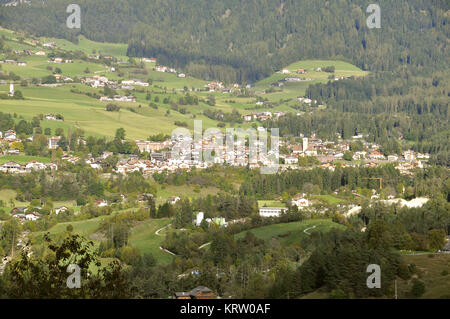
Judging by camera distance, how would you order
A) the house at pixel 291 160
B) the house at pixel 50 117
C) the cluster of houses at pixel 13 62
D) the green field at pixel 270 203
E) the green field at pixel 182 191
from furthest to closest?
1. the cluster of houses at pixel 13 62
2. the house at pixel 50 117
3. the house at pixel 291 160
4. the green field at pixel 182 191
5. the green field at pixel 270 203

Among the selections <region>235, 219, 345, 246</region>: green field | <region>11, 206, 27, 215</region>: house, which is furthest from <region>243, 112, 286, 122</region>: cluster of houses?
<region>235, 219, 345, 246</region>: green field

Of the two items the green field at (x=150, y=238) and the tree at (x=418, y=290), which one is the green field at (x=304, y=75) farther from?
the tree at (x=418, y=290)

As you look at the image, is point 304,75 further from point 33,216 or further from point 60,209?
point 33,216

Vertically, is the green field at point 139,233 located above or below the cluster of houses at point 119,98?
below

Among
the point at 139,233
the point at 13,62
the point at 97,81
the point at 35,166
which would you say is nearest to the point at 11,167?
the point at 35,166

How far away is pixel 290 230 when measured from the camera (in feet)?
152

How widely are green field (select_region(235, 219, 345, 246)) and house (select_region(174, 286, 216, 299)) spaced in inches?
479

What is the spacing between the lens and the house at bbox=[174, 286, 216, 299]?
101 feet

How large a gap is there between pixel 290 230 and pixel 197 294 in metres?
16.2

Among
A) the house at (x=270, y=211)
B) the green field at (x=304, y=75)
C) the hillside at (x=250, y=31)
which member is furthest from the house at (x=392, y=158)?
the hillside at (x=250, y=31)

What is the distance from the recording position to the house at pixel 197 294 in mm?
30812

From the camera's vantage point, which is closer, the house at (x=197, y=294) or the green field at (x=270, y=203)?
the house at (x=197, y=294)

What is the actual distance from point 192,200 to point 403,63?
102869mm

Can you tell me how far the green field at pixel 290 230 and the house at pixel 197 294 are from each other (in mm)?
→ 12158
